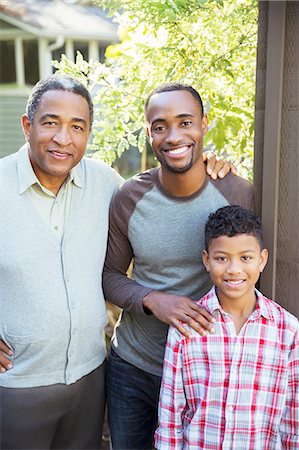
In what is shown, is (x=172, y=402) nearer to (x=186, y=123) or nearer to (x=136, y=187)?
(x=136, y=187)

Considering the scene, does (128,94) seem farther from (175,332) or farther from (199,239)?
(175,332)

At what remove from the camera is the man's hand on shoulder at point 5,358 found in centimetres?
218

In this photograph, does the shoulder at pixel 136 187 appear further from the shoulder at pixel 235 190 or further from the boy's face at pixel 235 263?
the boy's face at pixel 235 263

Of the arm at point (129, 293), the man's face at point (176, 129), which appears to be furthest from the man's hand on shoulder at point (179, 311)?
the man's face at point (176, 129)

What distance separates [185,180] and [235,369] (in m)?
0.72

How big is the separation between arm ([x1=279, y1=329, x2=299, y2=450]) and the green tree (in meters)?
1.30

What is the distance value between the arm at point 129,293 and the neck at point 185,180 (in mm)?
172

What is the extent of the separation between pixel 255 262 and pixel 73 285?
27.6 inches

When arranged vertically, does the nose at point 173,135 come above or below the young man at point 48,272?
above

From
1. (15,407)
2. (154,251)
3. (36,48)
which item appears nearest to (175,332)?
(154,251)

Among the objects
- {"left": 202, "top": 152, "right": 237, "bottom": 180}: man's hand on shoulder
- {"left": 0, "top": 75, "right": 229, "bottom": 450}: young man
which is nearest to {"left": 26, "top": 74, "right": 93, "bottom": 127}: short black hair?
{"left": 0, "top": 75, "right": 229, "bottom": 450}: young man

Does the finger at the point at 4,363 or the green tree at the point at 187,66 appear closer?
the finger at the point at 4,363

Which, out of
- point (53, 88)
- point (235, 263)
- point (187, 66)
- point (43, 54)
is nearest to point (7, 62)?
point (43, 54)

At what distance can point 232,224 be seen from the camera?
80.0 inches
